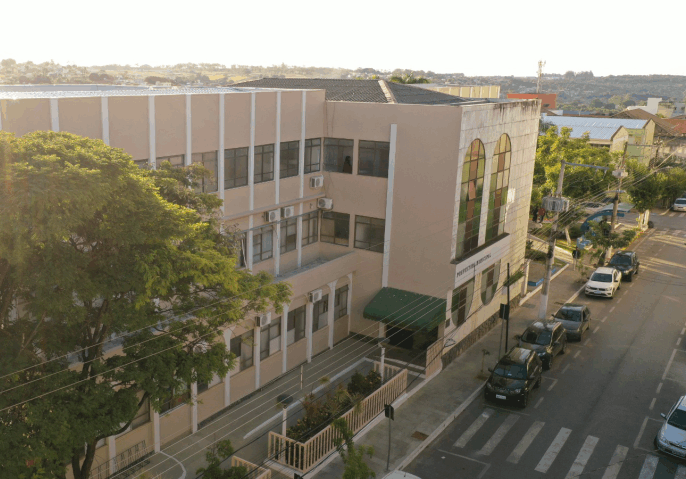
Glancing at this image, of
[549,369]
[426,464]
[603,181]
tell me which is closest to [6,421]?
[426,464]

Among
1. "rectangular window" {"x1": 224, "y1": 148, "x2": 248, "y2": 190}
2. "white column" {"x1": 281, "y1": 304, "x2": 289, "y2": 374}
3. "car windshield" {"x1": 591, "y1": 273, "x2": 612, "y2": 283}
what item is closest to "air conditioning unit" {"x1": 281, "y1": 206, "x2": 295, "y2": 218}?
"rectangular window" {"x1": 224, "y1": 148, "x2": 248, "y2": 190}

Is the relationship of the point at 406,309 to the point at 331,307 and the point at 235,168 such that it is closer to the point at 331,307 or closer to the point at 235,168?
the point at 331,307

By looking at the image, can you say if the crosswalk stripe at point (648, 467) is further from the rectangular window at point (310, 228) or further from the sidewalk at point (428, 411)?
the rectangular window at point (310, 228)

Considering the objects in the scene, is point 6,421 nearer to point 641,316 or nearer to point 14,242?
point 14,242

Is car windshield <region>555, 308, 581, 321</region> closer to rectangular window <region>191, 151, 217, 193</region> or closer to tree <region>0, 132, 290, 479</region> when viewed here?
rectangular window <region>191, 151, 217, 193</region>

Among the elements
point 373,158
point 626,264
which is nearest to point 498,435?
point 373,158

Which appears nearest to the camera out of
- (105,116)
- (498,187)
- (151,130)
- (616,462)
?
(105,116)
